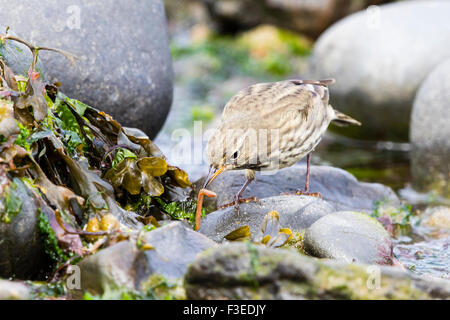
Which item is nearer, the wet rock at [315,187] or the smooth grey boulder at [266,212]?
the smooth grey boulder at [266,212]

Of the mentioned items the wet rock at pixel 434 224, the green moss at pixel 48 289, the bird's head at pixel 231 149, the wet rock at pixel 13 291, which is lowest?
the wet rock at pixel 434 224

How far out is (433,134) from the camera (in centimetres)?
870

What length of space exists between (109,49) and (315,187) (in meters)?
2.61

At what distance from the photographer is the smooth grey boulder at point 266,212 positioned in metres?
5.25

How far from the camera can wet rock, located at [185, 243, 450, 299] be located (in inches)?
140

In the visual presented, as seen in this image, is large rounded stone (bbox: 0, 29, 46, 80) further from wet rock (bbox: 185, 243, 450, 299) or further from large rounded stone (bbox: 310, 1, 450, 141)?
large rounded stone (bbox: 310, 1, 450, 141)

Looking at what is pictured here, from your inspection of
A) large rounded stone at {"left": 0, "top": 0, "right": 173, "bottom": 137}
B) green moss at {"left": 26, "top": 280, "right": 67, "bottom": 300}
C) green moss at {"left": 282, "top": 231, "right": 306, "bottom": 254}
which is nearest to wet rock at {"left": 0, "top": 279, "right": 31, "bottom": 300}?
green moss at {"left": 26, "top": 280, "right": 67, "bottom": 300}

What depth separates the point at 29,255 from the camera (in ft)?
13.3

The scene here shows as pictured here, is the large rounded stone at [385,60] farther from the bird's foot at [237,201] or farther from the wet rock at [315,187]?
the bird's foot at [237,201]

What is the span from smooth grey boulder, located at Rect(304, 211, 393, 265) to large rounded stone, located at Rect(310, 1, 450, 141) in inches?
246

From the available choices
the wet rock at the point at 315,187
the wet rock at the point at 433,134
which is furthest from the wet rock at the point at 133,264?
the wet rock at the point at 433,134

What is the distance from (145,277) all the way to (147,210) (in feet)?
4.97

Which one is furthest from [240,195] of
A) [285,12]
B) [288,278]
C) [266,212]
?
[285,12]

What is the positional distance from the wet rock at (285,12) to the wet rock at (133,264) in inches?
525
